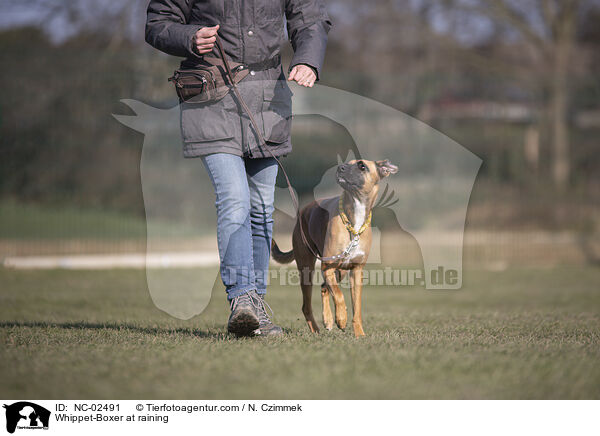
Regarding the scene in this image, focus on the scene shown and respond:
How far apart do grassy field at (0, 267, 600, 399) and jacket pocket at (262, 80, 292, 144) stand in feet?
3.90

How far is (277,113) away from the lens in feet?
13.5

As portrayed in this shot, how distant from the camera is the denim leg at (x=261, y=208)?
14.0 ft

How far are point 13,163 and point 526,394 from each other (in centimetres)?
1073

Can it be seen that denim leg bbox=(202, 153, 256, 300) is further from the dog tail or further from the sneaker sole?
the dog tail

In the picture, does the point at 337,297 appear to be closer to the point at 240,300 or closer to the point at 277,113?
the point at 240,300

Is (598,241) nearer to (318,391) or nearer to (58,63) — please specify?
(58,63)

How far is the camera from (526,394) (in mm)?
2828

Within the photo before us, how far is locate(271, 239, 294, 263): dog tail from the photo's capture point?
4840mm

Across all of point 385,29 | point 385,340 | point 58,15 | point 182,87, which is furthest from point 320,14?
point 385,29

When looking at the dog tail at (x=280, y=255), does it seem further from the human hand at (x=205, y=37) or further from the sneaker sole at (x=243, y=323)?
the human hand at (x=205, y=37)

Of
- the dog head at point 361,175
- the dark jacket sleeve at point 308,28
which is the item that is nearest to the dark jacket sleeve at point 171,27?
the dark jacket sleeve at point 308,28
